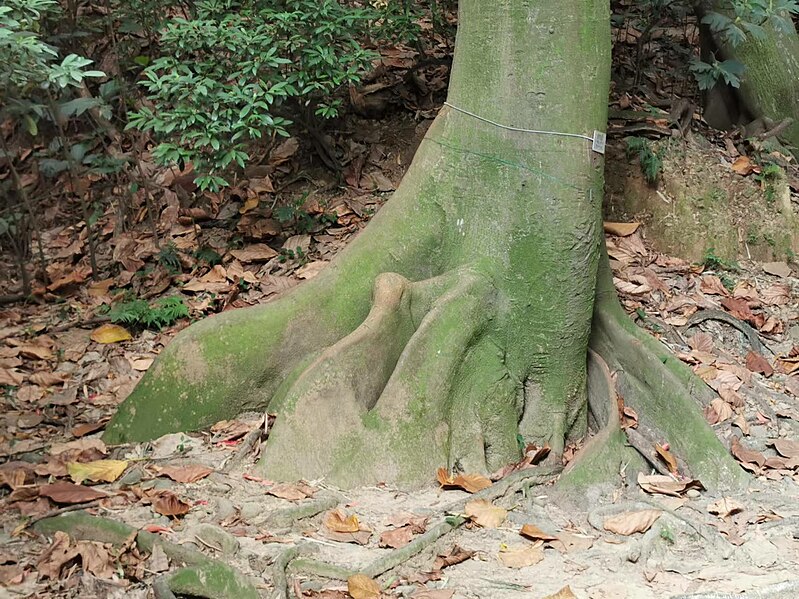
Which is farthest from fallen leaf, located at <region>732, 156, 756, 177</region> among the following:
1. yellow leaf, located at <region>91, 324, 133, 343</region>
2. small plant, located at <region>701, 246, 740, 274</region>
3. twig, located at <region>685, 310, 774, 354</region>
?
yellow leaf, located at <region>91, 324, 133, 343</region>

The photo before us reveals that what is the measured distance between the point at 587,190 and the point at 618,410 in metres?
1.22

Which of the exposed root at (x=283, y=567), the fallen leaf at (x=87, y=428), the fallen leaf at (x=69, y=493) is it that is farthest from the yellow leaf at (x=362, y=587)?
the fallen leaf at (x=87, y=428)

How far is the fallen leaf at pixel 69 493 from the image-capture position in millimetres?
3969

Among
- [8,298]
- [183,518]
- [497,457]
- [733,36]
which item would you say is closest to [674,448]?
[497,457]

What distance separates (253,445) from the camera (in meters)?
4.61

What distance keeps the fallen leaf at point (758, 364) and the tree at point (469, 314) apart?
113 centimetres

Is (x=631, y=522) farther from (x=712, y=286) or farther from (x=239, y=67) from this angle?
(x=239, y=67)

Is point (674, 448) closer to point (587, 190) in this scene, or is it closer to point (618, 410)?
point (618, 410)

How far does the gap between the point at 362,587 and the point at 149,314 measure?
2.99m

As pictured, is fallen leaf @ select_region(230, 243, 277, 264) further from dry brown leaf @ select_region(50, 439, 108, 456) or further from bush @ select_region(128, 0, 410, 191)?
dry brown leaf @ select_region(50, 439, 108, 456)

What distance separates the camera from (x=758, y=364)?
5.93 metres

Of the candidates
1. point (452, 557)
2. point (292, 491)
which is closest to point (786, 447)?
point (452, 557)

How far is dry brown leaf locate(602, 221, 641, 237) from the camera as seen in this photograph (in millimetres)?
6898

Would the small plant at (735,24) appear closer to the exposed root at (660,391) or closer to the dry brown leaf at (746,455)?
the exposed root at (660,391)
